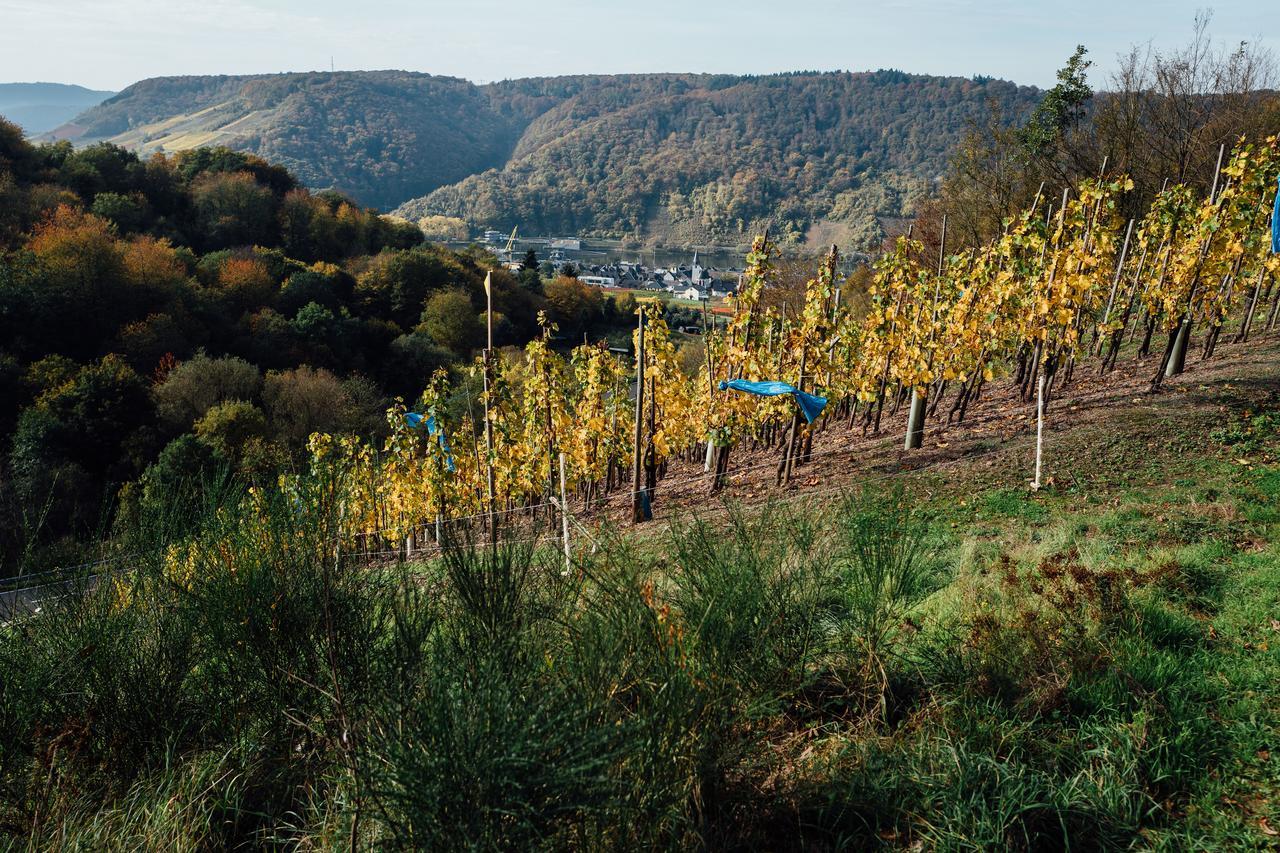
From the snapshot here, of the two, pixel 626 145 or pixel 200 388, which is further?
pixel 626 145

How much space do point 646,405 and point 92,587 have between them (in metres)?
7.92

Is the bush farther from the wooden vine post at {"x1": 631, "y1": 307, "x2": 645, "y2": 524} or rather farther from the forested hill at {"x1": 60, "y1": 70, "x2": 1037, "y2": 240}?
the forested hill at {"x1": 60, "y1": 70, "x2": 1037, "y2": 240}

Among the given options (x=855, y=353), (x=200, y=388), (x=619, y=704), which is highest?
(x=619, y=704)

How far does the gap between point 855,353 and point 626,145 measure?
14441 centimetres

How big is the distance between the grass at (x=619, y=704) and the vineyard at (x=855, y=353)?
4569 millimetres

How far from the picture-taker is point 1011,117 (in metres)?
89.9

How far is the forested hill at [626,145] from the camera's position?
11606 cm

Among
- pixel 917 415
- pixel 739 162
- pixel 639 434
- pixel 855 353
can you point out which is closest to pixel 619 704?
pixel 639 434

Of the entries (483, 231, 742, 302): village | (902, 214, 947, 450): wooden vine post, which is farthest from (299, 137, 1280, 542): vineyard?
(483, 231, 742, 302): village

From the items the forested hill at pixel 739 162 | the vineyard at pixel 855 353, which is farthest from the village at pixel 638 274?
the vineyard at pixel 855 353

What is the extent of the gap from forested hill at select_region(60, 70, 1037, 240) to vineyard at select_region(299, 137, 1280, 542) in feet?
272

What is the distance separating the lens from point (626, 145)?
145m

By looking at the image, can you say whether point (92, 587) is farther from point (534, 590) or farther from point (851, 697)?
point (851, 697)

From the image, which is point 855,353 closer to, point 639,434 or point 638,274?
point 639,434
